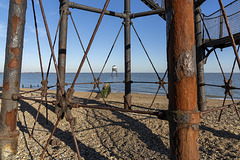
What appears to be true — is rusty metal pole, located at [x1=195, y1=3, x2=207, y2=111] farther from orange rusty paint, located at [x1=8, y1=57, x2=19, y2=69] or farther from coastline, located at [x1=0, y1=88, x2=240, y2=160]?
orange rusty paint, located at [x1=8, y1=57, x2=19, y2=69]

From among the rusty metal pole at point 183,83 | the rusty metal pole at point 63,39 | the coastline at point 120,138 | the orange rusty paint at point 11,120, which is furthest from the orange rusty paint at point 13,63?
the rusty metal pole at point 183,83

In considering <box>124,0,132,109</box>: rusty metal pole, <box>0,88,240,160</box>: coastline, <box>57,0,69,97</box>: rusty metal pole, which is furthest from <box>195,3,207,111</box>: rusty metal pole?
<box>57,0,69,97</box>: rusty metal pole

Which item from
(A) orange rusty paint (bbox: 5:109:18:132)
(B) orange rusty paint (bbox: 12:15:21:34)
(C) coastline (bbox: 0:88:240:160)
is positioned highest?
(B) orange rusty paint (bbox: 12:15:21:34)

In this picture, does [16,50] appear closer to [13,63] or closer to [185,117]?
[13,63]

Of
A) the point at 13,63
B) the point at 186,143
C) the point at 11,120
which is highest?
the point at 13,63

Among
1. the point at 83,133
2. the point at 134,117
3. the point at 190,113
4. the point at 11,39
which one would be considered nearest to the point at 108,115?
the point at 134,117

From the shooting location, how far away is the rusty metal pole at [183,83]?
1.48 metres

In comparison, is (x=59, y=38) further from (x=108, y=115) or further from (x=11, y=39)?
(x=108, y=115)

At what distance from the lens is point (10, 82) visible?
2949 millimetres

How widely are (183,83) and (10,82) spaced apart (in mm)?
3192

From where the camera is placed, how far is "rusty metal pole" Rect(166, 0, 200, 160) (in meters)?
1.48

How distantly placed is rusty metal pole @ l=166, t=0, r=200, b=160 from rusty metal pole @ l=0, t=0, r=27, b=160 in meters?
3.01

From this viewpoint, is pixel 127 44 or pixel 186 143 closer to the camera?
pixel 186 143

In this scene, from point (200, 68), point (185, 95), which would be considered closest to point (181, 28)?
point (185, 95)
